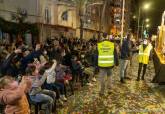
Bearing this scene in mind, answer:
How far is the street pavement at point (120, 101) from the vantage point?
1016 centimetres

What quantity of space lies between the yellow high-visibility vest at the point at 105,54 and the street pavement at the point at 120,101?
3.81ft

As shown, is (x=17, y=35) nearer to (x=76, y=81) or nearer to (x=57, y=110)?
(x=76, y=81)

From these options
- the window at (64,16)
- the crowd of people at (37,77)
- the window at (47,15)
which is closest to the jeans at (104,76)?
the crowd of people at (37,77)

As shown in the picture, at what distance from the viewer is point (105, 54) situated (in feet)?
40.1

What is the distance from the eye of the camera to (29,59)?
10.5 metres

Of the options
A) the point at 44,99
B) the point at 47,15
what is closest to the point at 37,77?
the point at 44,99

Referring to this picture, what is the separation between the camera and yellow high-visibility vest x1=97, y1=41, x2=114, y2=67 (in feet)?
40.0

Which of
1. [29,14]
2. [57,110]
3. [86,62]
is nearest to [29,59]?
[57,110]

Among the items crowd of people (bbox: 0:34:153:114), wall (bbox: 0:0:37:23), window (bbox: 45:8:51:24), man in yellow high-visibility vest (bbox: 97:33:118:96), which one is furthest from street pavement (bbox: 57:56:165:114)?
window (bbox: 45:8:51:24)

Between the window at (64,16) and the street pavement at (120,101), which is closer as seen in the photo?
the street pavement at (120,101)

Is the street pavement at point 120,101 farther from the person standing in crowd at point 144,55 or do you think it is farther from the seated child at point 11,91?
the seated child at point 11,91

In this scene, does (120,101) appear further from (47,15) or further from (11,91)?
(47,15)

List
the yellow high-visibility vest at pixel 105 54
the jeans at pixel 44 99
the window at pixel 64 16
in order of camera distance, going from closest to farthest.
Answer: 1. the jeans at pixel 44 99
2. the yellow high-visibility vest at pixel 105 54
3. the window at pixel 64 16

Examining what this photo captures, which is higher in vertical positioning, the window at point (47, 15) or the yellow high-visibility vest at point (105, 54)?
the window at point (47, 15)
